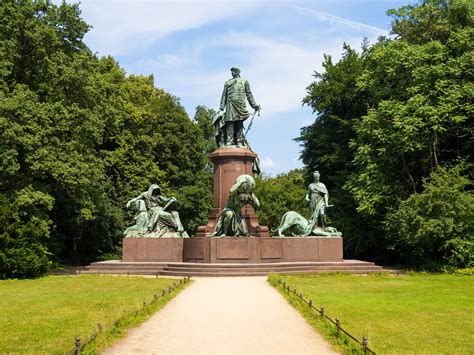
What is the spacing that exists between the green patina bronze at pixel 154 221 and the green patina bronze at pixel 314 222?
4979mm

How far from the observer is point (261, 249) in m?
23.0

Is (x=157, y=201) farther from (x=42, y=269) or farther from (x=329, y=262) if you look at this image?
(x=329, y=262)

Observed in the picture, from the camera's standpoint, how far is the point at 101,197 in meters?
35.0

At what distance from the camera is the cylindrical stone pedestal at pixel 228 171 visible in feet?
83.4

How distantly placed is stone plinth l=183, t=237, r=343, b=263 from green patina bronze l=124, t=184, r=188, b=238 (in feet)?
5.05

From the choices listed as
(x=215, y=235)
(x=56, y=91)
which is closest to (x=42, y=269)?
(x=215, y=235)

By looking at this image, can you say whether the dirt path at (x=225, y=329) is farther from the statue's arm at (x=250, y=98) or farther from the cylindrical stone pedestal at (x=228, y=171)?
the statue's arm at (x=250, y=98)

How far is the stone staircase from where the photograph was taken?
834 inches

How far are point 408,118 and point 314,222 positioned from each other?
8254mm

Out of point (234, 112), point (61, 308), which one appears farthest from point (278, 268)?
point (61, 308)

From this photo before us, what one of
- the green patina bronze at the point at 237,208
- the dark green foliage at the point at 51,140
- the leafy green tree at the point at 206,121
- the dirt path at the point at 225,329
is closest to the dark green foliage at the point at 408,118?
the green patina bronze at the point at 237,208

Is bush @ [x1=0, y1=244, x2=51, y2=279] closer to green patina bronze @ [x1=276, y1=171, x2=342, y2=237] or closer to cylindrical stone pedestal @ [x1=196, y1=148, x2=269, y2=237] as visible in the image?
cylindrical stone pedestal @ [x1=196, y1=148, x2=269, y2=237]

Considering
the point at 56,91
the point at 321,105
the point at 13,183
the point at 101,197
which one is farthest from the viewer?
the point at 321,105

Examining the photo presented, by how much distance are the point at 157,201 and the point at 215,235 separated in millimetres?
5513
